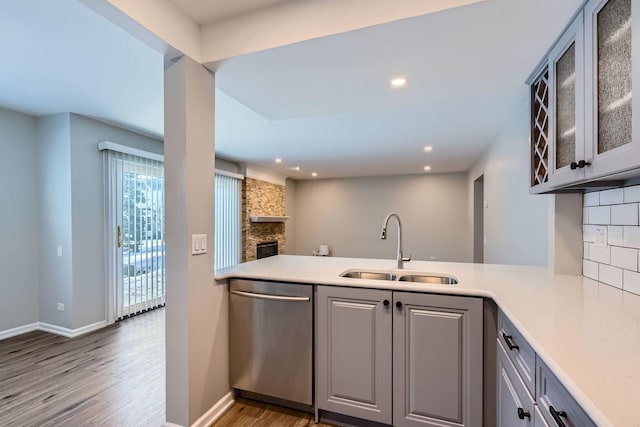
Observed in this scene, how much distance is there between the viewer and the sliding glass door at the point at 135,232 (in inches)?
154

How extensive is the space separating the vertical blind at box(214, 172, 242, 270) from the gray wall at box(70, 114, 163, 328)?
6.63ft

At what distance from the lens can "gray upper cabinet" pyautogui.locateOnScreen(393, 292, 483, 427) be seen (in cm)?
160

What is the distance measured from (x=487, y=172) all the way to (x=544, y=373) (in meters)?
4.26

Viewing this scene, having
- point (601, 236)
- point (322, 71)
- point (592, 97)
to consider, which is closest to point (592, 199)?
point (601, 236)

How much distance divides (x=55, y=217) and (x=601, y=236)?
4.99 metres

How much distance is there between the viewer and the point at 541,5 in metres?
1.36

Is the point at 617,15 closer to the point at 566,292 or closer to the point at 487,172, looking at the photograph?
the point at 566,292

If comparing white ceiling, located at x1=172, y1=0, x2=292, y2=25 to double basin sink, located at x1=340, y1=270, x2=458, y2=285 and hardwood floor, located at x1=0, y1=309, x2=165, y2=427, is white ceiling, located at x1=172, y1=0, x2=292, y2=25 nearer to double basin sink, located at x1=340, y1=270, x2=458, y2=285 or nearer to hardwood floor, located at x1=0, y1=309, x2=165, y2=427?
double basin sink, located at x1=340, y1=270, x2=458, y2=285

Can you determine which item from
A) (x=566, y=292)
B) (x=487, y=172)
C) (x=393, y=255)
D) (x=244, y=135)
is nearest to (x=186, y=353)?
(x=566, y=292)

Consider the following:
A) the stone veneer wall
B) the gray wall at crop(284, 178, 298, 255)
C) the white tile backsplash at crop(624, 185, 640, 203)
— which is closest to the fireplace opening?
the stone veneer wall

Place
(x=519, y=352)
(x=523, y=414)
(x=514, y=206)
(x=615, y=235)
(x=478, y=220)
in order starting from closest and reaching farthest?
(x=523, y=414)
(x=519, y=352)
(x=615, y=235)
(x=514, y=206)
(x=478, y=220)

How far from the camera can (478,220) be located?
19.5 ft

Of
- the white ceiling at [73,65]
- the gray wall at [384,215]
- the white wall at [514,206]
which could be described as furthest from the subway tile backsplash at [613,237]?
the gray wall at [384,215]

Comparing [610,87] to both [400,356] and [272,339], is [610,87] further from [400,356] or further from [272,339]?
[272,339]
